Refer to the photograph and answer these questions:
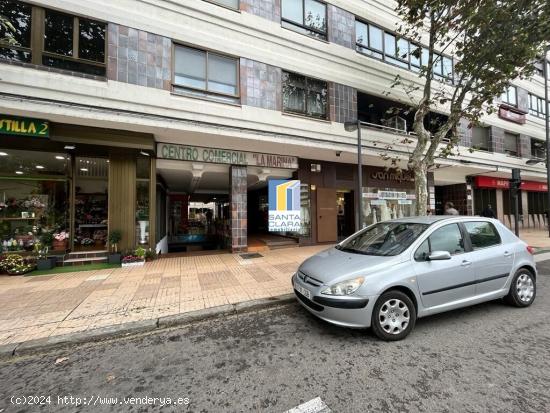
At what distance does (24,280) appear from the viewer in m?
5.96

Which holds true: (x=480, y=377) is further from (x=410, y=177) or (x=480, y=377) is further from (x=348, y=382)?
(x=410, y=177)

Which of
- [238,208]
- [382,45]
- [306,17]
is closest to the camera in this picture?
[238,208]

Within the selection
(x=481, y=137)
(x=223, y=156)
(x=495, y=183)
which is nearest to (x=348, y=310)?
(x=223, y=156)

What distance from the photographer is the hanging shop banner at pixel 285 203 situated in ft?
34.0

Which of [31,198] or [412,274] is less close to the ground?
[31,198]

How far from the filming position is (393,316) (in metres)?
3.31

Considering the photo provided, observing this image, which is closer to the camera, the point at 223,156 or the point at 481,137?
the point at 223,156

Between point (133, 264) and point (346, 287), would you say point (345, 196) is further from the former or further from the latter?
point (346, 287)

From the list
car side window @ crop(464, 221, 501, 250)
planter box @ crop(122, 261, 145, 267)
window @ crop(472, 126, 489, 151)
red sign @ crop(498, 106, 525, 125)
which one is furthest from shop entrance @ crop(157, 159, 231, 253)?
red sign @ crop(498, 106, 525, 125)

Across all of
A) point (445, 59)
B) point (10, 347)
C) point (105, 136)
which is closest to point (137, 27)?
point (105, 136)

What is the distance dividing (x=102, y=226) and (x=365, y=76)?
11444 mm

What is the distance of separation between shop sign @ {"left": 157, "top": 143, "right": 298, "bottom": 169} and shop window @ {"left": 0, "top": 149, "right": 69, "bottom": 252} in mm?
2930

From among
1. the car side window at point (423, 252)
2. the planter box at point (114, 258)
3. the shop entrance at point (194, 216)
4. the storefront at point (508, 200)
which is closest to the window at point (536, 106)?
the storefront at point (508, 200)

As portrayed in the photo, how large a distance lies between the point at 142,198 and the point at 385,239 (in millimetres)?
7439
